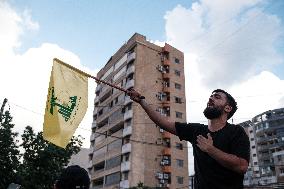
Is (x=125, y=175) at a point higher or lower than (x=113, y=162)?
lower

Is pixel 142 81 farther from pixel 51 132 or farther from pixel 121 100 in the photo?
pixel 51 132

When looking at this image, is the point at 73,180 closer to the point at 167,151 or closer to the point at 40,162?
the point at 40,162

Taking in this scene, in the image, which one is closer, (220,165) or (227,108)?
(220,165)

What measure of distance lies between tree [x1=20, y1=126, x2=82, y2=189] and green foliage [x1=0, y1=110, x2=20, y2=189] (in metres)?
0.79

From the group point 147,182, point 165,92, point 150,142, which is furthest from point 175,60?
point 147,182

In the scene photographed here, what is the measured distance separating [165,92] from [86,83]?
170ft

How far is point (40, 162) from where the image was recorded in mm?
26859

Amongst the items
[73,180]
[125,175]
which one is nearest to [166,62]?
[125,175]

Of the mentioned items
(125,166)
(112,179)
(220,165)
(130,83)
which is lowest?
(220,165)

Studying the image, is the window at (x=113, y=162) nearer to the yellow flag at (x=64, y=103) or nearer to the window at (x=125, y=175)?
the window at (x=125, y=175)

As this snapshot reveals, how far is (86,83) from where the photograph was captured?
6754mm

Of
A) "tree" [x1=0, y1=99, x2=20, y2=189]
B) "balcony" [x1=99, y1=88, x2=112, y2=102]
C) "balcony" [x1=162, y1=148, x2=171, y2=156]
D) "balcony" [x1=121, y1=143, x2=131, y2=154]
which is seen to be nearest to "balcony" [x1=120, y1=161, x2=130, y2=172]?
"balcony" [x1=121, y1=143, x2=131, y2=154]

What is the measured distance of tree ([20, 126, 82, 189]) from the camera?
83.8ft

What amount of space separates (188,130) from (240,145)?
779 millimetres
